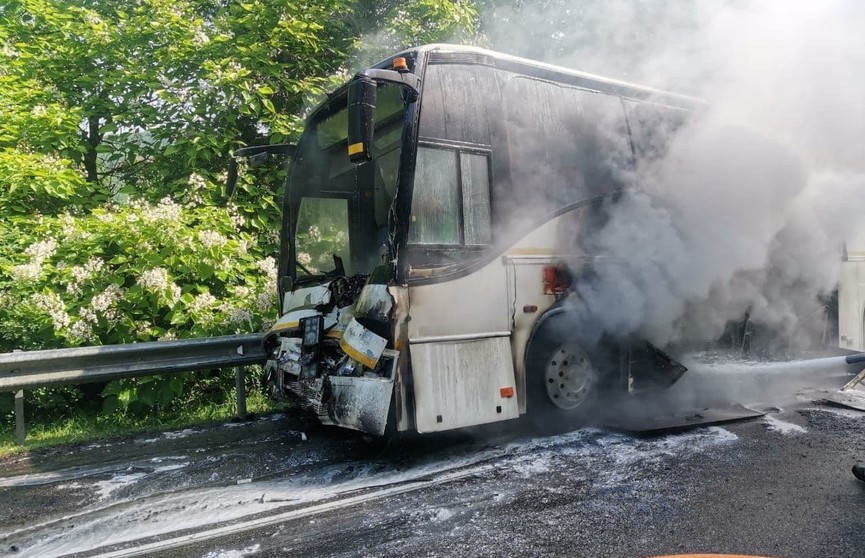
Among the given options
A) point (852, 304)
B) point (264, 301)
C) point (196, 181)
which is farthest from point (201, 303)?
point (852, 304)

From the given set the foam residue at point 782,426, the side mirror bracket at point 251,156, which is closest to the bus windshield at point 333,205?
the side mirror bracket at point 251,156

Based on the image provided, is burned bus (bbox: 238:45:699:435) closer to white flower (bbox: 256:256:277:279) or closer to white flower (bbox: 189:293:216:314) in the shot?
white flower (bbox: 189:293:216:314)

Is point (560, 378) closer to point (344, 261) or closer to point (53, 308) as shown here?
point (344, 261)

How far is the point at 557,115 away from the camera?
18.3 feet

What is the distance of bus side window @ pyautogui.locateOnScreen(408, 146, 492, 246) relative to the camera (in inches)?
180

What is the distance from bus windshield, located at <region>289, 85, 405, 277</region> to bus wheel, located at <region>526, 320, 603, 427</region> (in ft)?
6.61

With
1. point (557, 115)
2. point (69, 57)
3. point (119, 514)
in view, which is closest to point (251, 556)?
point (119, 514)

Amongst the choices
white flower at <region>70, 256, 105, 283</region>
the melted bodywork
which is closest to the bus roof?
the melted bodywork

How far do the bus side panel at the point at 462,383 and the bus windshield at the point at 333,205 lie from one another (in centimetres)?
182

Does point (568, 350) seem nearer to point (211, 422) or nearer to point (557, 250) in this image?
point (557, 250)

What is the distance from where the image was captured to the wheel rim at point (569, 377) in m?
5.27

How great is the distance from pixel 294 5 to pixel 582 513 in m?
8.33

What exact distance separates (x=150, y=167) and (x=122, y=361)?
13.1 feet

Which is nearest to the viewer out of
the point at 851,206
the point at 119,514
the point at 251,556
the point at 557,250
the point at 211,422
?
the point at 251,556
